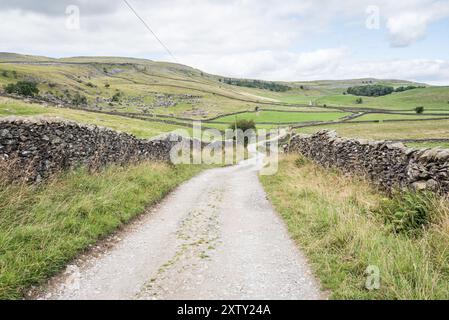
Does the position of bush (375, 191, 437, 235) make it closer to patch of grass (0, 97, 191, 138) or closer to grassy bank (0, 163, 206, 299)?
grassy bank (0, 163, 206, 299)

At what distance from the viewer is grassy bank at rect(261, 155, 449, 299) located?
5.38 meters

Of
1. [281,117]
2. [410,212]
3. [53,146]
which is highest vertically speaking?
[281,117]

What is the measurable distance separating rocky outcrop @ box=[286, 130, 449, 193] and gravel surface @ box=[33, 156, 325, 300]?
378 cm

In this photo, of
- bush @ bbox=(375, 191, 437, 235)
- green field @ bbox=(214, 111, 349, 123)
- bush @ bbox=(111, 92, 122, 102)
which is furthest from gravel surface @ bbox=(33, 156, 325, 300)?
bush @ bbox=(111, 92, 122, 102)

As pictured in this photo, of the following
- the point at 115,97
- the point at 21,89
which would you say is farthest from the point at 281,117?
the point at 21,89

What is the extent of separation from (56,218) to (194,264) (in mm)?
3436

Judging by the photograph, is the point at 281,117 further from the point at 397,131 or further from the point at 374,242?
the point at 374,242

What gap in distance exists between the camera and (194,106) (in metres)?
136

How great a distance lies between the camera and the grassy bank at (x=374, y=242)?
5379 mm

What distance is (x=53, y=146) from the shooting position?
10719 millimetres

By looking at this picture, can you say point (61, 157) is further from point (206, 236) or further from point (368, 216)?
point (368, 216)

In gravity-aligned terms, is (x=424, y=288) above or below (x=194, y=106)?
below

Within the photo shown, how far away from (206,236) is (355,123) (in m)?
83.6
